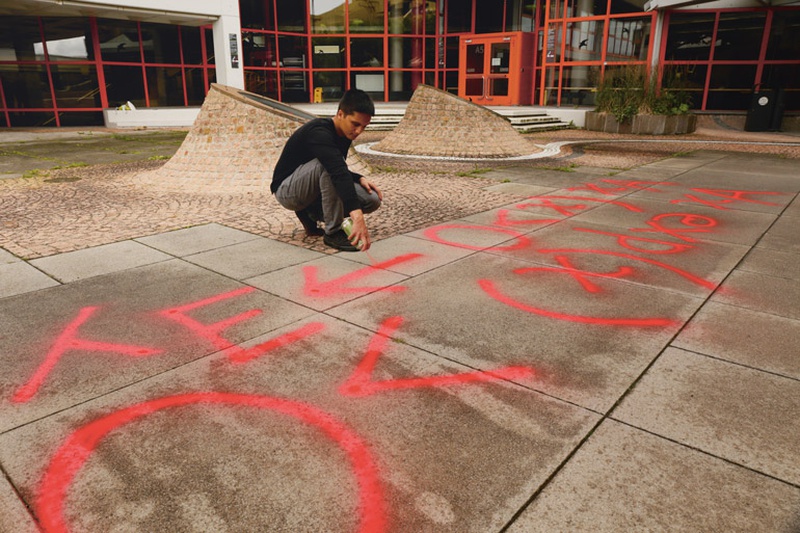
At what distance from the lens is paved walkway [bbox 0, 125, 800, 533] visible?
1.92 metres

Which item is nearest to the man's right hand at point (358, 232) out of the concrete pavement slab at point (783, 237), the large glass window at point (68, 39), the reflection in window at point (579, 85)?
the concrete pavement slab at point (783, 237)

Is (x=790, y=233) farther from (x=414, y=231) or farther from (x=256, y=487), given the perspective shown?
(x=256, y=487)

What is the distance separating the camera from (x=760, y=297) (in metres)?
3.82

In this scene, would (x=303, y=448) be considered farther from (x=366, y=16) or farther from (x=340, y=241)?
(x=366, y=16)

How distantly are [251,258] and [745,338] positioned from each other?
11.7 ft

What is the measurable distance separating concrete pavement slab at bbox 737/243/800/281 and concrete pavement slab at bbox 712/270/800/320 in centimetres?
13

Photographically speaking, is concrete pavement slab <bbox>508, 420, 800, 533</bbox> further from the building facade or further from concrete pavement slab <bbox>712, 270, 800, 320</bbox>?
the building facade

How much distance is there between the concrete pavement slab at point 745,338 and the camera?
2926 mm

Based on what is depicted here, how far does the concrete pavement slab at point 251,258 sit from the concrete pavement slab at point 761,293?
3.14 metres

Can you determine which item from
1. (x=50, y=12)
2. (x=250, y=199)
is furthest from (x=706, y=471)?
(x=50, y=12)

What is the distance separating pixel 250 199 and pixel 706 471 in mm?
6029

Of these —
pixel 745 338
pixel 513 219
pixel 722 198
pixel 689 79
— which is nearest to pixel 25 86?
pixel 513 219

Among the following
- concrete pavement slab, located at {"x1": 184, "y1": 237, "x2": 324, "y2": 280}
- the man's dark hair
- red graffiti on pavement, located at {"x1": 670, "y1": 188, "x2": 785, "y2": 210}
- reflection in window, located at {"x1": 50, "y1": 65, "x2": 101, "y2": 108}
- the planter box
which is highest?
reflection in window, located at {"x1": 50, "y1": 65, "x2": 101, "y2": 108}

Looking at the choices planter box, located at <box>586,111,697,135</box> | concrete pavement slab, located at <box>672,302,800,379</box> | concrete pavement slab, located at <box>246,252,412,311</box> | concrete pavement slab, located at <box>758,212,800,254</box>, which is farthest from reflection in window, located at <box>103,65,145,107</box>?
concrete pavement slab, located at <box>672,302,800,379</box>
